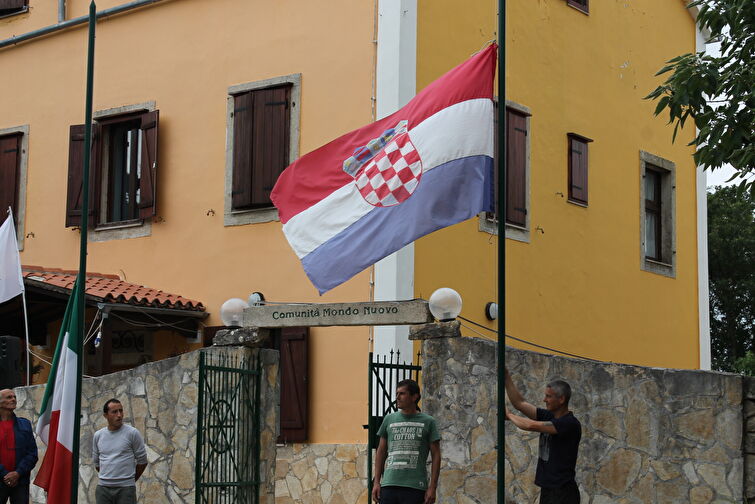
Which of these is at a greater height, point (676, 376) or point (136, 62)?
point (136, 62)

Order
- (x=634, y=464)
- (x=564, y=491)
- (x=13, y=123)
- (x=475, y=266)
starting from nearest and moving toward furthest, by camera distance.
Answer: (x=564, y=491) < (x=634, y=464) < (x=475, y=266) < (x=13, y=123)

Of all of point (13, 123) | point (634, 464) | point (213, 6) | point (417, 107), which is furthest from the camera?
point (13, 123)

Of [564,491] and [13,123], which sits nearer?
[564,491]

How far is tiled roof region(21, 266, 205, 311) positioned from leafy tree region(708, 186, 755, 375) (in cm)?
1827

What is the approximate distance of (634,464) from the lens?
10.8 meters

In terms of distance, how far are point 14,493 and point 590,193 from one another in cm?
1015

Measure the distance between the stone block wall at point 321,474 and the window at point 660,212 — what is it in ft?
23.3

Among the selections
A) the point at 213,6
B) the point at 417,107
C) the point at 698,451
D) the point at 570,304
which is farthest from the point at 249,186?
the point at 698,451

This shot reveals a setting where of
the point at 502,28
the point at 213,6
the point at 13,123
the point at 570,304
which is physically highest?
the point at 213,6

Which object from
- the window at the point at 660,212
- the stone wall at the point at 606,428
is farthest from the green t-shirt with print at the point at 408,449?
the window at the point at 660,212

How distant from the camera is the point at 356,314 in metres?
11.4

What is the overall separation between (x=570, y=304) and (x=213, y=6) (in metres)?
6.70

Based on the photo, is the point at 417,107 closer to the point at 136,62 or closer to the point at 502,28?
the point at 502,28

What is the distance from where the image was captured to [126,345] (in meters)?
17.7
